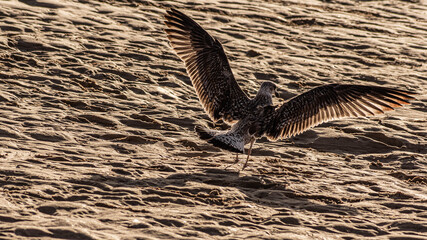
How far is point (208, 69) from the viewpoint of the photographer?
775cm

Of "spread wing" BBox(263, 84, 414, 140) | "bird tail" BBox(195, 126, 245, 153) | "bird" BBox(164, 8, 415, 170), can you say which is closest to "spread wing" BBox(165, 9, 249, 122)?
"bird" BBox(164, 8, 415, 170)

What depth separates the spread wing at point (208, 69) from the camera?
24.7 ft

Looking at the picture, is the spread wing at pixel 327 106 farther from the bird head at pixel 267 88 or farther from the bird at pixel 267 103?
the bird head at pixel 267 88

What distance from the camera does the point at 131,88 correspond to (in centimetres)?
889

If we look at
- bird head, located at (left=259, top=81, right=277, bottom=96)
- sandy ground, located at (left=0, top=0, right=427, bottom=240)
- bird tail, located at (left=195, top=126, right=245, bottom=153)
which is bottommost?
sandy ground, located at (left=0, top=0, right=427, bottom=240)

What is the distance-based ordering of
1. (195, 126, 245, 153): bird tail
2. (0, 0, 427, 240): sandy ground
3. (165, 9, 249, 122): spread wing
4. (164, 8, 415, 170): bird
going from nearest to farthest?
(0, 0, 427, 240): sandy ground → (195, 126, 245, 153): bird tail → (164, 8, 415, 170): bird → (165, 9, 249, 122): spread wing

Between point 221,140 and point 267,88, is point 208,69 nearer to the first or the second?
point 267,88

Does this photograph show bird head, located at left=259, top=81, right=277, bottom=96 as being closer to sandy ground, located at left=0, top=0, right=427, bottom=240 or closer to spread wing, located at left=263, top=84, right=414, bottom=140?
spread wing, located at left=263, top=84, right=414, bottom=140

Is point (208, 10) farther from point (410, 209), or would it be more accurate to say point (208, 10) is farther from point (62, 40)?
point (410, 209)

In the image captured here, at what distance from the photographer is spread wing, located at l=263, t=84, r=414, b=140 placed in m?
7.12

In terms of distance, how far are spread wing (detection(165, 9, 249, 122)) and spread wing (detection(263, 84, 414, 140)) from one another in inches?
18.2

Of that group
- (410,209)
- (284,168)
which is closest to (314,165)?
(284,168)

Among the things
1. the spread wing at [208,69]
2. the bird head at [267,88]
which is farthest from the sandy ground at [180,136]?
the bird head at [267,88]

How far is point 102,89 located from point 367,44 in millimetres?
5552
